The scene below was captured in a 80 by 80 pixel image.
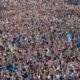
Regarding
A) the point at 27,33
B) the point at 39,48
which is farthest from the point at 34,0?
the point at 39,48

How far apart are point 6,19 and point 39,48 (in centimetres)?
771

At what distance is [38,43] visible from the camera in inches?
825

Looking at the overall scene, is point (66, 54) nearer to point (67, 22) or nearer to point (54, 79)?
point (54, 79)

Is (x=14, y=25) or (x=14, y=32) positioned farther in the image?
(x=14, y=25)

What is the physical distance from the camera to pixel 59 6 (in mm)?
31109

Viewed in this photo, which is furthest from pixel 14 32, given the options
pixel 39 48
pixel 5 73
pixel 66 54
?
pixel 5 73

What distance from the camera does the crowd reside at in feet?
55.6

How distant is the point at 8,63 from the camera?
58.3 feet

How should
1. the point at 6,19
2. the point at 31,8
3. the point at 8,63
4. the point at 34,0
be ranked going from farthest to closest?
the point at 34,0
the point at 31,8
the point at 6,19
the point at 8,63

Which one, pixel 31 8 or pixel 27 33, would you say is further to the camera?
pixel 31 8

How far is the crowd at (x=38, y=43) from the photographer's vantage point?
16938mm

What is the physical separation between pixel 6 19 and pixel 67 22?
4.10m

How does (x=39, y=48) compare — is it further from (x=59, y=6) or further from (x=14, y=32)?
(x=59, y=6)

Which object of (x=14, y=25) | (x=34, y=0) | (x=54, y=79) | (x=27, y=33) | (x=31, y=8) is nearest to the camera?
(x=54, y=79)
